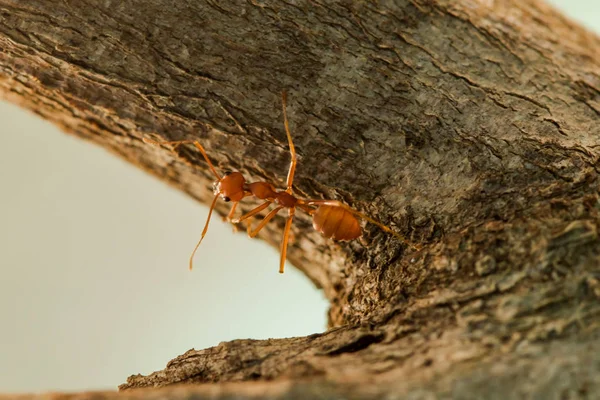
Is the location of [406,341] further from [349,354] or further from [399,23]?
[399,23]

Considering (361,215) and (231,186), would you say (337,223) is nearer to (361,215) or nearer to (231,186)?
(361,215)

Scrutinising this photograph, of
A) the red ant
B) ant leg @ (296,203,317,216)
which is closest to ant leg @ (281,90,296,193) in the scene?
the red ant

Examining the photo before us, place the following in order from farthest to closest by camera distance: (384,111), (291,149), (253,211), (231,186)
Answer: (253,211), (231,186), (291,149), (384,111)

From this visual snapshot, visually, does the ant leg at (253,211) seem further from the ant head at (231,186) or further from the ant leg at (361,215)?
the ant leg at (361,215)

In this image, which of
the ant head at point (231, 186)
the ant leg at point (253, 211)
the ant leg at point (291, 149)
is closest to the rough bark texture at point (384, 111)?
the ant leg at point (291, 149)

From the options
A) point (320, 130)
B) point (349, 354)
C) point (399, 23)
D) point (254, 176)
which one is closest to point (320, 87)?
point (320, 130)

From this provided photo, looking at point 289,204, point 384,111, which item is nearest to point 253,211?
point 289,204

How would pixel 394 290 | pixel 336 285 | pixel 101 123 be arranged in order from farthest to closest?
pixel 336 285 < pixel 101 123 < pixel 394 290
